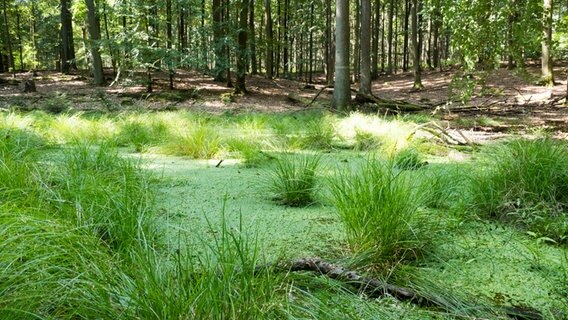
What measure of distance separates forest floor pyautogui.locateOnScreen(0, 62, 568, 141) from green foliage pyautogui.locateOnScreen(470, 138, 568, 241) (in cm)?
174

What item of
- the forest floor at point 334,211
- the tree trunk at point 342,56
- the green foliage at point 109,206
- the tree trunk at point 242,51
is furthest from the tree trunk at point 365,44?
the green foliage at point 109,206

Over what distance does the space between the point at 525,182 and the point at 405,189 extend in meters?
0.83

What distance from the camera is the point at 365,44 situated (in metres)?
8.32

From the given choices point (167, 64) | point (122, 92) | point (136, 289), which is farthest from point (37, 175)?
point (122, 92)

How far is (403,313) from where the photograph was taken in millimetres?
1227

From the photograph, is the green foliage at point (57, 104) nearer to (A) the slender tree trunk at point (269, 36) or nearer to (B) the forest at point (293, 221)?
(B) the forest at point (293, 221)

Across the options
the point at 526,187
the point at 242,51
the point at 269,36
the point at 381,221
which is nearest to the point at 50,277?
the point at 381,221

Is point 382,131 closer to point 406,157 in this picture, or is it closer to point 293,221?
point 406,157

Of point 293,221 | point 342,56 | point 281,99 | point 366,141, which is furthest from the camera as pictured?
point 281,99

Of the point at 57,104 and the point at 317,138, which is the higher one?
the point at 57,104

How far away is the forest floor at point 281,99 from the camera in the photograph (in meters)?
6.17

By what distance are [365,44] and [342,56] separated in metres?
1.61

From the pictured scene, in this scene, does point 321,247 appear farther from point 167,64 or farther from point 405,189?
point 167,64

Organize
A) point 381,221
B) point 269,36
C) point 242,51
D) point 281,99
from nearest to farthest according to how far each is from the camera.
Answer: point 381,221 → point 242,51 → point 281,99 → point 269,36
